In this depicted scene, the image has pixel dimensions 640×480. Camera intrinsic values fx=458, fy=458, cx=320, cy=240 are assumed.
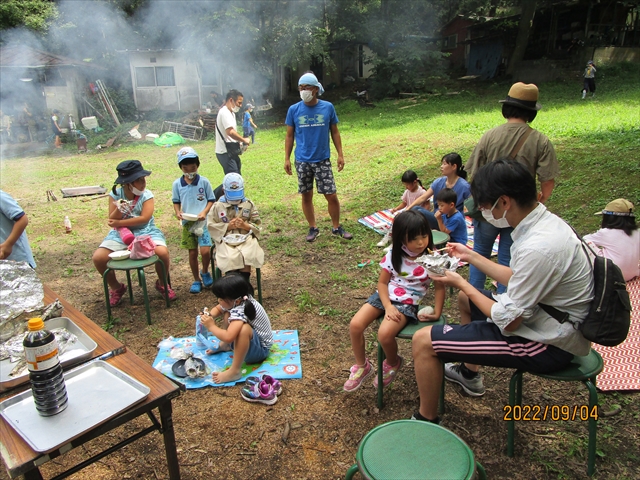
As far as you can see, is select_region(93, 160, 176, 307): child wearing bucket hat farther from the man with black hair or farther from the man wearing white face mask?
the man with black hair

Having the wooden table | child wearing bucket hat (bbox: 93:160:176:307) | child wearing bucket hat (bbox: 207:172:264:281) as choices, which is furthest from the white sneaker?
the wooden table

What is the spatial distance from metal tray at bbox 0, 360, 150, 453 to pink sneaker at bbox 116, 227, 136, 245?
2.48 m

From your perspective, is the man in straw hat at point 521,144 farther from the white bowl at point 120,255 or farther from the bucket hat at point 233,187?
the white bowl at point 120,255

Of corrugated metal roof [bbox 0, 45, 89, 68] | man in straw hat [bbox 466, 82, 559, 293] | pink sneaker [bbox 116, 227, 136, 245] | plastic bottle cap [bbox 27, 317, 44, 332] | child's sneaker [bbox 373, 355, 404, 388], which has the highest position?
corrugated metal roof [bbox 0, 45, 89, 68]

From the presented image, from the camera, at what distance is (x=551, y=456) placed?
266cm

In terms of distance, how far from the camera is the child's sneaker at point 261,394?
327 cm

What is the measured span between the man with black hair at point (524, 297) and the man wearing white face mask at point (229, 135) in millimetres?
4855

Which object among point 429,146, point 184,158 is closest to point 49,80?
point 429,146

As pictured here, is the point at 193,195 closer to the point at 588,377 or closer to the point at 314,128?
the point at 314,128

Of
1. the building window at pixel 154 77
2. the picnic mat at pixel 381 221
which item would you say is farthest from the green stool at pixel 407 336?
the building window at pixel 154 77

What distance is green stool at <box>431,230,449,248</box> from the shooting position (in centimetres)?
445

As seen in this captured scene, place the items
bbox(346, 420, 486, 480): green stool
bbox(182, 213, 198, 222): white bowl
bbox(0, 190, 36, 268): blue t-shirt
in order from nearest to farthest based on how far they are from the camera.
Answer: bbox(346, 420, 486, 480): green stool < bbox(0, 190, 36, 268): blue t-shirt < bbox(182, 213, 198, 222): white bowl

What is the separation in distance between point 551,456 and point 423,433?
125cm

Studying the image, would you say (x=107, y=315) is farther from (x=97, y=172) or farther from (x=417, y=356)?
(x=97, y=172)
